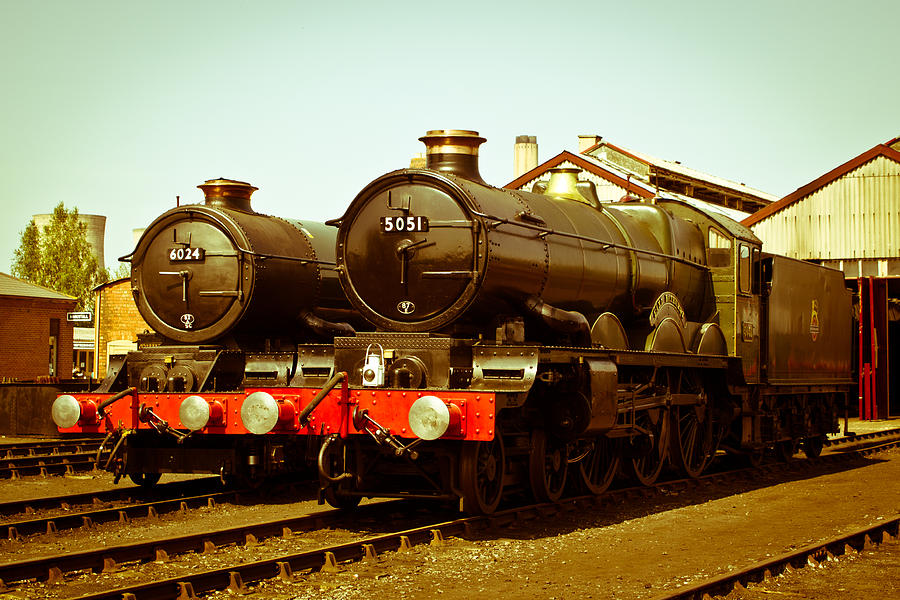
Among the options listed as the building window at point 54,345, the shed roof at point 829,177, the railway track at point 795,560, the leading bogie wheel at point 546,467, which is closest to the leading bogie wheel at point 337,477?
the leading bogie wheel at point 546,467

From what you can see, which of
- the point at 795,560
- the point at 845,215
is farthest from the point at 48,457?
the point at 845,215

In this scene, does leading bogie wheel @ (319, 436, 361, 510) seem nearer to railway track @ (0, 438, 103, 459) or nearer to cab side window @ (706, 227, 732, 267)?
cab side window @ (706, 227, 732, 267)

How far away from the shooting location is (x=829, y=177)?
2489 centimetres

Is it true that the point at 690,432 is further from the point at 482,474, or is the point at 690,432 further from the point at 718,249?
the point at 482,474

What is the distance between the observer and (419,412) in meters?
8.91

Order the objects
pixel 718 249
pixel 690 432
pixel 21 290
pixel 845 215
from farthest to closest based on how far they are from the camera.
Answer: pixel 21 290 < pixel 845 215 < pixel 718 249 < pixel 690 432

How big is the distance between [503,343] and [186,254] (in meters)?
4.19

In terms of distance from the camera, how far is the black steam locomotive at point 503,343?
9.48 meters

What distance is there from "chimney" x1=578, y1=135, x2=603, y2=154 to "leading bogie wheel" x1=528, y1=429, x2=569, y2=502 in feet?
98.9

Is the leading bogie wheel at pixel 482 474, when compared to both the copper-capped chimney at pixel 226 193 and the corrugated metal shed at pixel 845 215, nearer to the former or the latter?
the copper-capped chimney at pixel 226 193

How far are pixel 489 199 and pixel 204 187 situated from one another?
4.47 meters

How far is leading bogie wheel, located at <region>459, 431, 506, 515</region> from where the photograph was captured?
9.36 metres

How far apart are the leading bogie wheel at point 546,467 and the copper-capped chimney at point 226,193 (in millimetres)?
4837

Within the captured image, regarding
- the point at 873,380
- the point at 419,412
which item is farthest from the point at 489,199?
the point at 873,380
